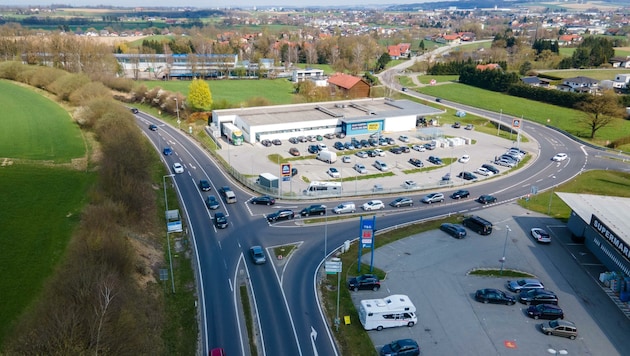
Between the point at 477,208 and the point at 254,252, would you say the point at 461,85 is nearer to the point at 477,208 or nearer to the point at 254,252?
the point at 477,208

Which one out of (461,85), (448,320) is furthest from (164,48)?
(448,320)

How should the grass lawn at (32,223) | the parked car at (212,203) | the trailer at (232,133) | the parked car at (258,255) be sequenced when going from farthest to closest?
the trailer at (232,133)
the parked car at (212,203)
the parked car at (258,255)
the grass lawn at (32,223)

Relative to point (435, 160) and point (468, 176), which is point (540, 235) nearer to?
point (468, 176)

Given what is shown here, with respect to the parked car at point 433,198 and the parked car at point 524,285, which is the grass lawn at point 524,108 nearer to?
the parked car at point 433,198

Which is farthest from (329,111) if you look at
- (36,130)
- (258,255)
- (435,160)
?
(36,130)

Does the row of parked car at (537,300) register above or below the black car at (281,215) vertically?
below

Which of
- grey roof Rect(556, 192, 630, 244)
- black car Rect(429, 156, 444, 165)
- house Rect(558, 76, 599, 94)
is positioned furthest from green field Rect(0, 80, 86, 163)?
house Rect(558, 76, 599, 94)

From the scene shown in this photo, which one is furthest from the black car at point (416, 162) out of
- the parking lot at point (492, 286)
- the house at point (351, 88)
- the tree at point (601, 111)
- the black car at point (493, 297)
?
the house at point (351, 88)
